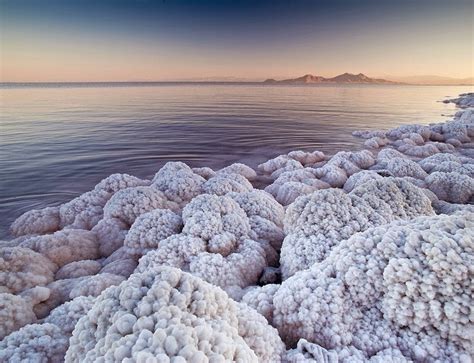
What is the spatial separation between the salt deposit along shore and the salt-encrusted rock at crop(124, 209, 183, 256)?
0.01m

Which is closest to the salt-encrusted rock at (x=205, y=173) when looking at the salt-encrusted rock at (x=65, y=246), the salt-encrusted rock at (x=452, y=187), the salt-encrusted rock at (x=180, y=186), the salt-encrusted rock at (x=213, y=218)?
the salt-encrusted rock at (x=180, y=186)

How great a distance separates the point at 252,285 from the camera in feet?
9.62

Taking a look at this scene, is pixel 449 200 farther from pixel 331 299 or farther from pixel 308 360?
pixel 308 360

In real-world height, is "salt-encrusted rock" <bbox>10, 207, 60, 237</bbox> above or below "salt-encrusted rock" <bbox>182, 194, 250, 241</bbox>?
below

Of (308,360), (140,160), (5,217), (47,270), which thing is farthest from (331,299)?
(140,160)

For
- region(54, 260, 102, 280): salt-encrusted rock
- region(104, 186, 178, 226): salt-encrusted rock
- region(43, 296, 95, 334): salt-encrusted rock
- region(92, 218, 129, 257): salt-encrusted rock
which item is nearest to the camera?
region(43, 296, 95, 334): salt-encrusted rock

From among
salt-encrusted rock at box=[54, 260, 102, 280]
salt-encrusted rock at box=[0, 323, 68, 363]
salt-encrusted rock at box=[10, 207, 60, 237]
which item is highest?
salt-encrusted rock at box=[0, 323, 68, 363]

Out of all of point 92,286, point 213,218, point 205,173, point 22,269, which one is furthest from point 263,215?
point 205,173

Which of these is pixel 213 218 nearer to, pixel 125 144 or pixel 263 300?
pixel 263 300

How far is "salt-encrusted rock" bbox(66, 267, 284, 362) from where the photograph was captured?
130 centimetres

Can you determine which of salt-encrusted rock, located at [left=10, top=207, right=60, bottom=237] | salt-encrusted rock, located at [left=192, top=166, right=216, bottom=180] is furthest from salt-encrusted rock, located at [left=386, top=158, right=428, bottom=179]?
salt-encrusted rock, located at [left=10, top=207, right=60, bottom=237]

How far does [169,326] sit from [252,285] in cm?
165

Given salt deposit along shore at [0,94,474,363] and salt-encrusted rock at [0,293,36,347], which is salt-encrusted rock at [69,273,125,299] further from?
salt-encrusted rock at [0,293,36,347]

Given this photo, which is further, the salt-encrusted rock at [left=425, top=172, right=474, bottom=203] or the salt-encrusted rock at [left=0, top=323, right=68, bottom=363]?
the salt-encrusted rock at [left=425, top=172, right=474, bottom=203]
